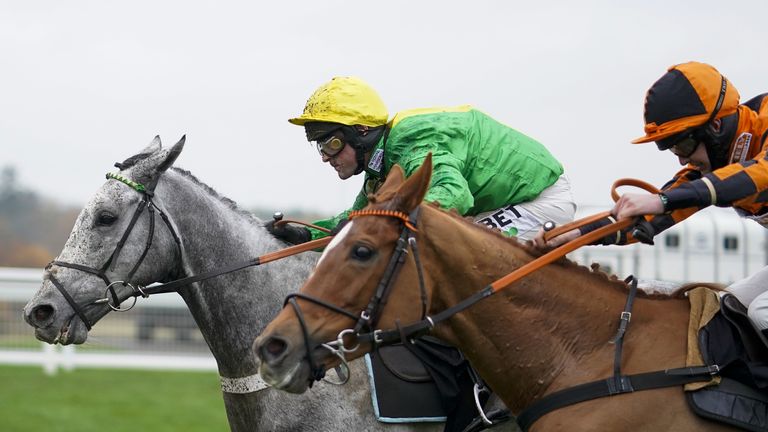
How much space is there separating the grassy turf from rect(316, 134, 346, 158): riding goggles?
6.22 metres

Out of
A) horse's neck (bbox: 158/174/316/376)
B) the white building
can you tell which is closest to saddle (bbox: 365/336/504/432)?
horse's neck (bbox: 158/174/316/376)

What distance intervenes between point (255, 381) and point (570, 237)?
1.73 meters

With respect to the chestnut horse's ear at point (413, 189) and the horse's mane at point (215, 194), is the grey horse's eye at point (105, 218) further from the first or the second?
the chestnut horse's ear at point (413, 189)

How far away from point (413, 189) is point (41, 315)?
7.30 feet

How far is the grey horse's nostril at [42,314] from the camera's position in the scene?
480cm

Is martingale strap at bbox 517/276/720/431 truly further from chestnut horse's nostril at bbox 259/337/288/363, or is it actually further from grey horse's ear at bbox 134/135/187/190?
grey horse's ear at bbox 134/135/187/190

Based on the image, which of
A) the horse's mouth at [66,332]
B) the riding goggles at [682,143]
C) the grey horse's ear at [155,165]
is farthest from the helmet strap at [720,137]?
the horse's mouth at [66,332]

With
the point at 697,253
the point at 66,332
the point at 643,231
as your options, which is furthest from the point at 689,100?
the point at 697,253

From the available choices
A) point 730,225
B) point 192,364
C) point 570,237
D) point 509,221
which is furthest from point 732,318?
point 730,225

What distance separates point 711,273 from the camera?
19594mm

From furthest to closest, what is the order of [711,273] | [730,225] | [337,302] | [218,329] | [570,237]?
1. [730,225]
2. [711,273]
3. [218,329]
4. [570,237]
5. [337,302]

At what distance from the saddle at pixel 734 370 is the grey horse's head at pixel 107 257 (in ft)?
8.88

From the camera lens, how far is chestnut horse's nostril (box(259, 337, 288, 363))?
11.5 ft

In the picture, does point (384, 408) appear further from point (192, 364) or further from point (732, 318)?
point (192, 364)
